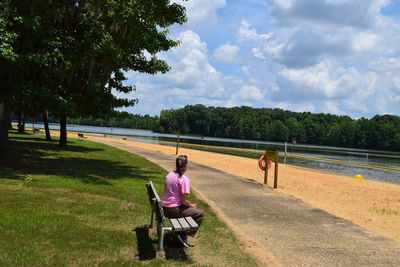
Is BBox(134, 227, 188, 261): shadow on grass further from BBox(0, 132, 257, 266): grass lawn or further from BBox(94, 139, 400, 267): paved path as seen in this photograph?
BBox(94, 139, 400, 267): paved path

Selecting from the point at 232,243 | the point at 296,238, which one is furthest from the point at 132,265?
the point at 296,238

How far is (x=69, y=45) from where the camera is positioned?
1305 cm

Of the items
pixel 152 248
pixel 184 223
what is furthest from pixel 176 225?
pixel 152 248

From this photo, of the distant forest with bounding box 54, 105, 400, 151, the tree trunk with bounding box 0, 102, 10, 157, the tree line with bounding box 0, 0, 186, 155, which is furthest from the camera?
the distant forest with bounding box 54, 105, 400, 151

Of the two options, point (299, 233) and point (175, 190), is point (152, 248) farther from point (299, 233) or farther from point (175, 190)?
point (299, 233)

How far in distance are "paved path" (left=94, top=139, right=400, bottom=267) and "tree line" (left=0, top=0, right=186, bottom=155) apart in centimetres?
587

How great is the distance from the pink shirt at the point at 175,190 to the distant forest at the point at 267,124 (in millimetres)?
137002

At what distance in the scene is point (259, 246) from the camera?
6.68 metres

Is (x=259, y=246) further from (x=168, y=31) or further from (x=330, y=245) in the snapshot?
(x=168, y=31)

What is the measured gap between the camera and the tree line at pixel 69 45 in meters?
11.5

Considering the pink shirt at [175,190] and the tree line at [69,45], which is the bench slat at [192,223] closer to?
the pink shirt at [175,190]

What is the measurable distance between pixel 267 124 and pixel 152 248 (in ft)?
546

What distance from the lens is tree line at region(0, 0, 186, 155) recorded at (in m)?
11.5

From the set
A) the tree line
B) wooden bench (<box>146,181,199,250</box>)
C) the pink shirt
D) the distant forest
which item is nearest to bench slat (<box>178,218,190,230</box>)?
wooden bench (<box>146,181,199,250</box>)
